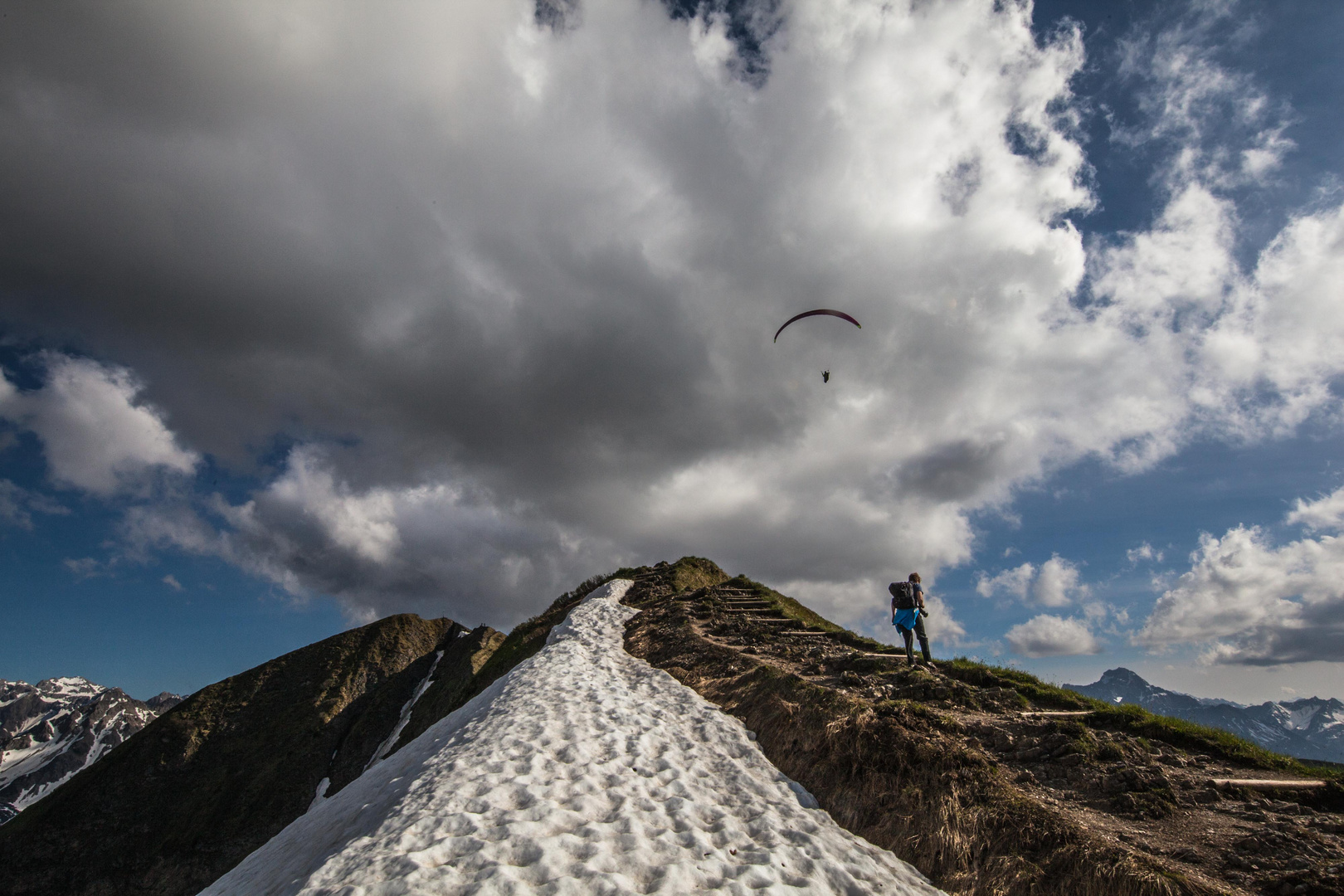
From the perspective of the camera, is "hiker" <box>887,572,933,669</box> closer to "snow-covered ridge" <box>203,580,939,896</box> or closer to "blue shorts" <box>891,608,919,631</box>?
"blue shorts" <box>891,608,919,631</box>

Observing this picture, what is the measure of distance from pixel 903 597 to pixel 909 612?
49cm

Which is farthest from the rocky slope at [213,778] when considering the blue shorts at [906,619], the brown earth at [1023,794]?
the brown earth at [1023,794]

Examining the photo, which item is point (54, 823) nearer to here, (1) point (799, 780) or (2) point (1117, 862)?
(1) point (799, 780)

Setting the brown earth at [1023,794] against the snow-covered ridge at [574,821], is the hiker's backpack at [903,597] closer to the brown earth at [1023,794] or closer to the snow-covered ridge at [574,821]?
the brown earth at [1023,794]

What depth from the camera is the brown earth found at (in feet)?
22.1

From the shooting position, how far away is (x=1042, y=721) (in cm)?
1112

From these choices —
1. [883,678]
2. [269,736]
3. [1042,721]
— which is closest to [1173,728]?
[1042,721]

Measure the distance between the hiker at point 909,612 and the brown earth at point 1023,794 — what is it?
2064mm

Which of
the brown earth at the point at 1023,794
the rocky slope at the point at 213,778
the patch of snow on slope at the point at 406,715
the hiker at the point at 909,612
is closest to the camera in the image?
the brown earth at the point at 1023,794

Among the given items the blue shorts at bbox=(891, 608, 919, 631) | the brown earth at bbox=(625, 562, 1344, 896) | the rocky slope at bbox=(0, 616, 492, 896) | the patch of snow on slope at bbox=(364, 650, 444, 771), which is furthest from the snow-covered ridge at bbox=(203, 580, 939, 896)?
the rocky slope at bbox=(0, 616, 492, 896)

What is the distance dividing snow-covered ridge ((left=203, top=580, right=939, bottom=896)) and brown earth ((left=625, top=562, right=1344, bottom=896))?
68 cm

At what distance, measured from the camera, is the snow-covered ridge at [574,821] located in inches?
260

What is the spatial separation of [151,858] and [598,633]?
4625 centimetres

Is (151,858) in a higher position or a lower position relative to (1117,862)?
lower
